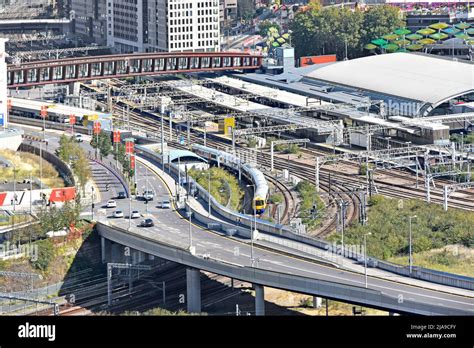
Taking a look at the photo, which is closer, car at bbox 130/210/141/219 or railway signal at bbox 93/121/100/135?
car at bbox 130/210/141/219

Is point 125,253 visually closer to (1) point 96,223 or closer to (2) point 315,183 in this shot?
(1) point 96,223

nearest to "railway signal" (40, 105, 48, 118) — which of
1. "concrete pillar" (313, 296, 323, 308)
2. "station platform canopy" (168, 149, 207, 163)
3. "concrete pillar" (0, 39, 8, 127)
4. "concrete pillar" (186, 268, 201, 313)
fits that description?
"concrete pillar" (0, 39, 8, 127)

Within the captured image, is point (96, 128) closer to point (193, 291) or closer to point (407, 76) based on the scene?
point (407, 76)

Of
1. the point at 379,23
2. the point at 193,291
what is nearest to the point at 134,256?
the point at 193,291

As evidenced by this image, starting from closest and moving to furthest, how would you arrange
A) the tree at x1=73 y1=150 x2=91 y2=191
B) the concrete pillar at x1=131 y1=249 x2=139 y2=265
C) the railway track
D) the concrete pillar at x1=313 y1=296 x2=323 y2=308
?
the concrete pillar at x1=313 y1=296 x2=323 y2=308
the concrete pillar at x1=131 y1=249 x2=139 y2=265
the railway track
the tree at x1=73 y1=150 x2=91 y2=191

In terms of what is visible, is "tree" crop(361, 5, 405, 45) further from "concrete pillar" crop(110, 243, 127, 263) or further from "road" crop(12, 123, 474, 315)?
"concrete pillar" crop(110, 243, 127, 263)
